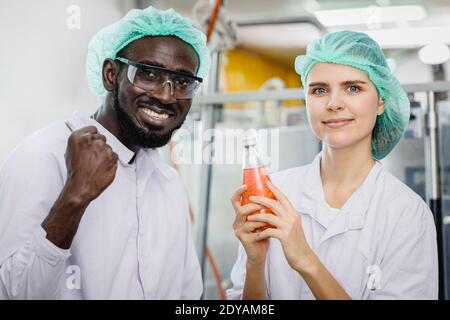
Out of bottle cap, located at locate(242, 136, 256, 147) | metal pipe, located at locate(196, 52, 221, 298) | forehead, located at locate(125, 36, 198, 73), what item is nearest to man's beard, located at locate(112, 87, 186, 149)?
forehead, located at locate(125, 36, 198, 73)

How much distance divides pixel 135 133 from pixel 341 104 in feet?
1.62

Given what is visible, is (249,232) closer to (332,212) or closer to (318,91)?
(332,212)

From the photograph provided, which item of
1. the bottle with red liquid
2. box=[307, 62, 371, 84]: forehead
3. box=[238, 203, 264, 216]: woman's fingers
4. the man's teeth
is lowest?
box=[238, 203, 264, 216]: woman's fingers

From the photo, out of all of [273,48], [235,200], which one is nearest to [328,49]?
[235,200]

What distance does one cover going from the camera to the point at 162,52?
1179 mm

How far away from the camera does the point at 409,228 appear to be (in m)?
1.06

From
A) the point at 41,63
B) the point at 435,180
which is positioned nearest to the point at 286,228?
the point at 41,63

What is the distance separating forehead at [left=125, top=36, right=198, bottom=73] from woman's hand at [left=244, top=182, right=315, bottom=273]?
1.28 ft

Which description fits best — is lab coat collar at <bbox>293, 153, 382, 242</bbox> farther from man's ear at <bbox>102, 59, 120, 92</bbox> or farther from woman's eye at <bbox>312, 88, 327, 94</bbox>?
man's ear at <bbox>102, 59, 120, 92</bbox>

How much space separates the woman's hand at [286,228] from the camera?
3.25 feet

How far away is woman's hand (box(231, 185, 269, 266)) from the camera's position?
1019mm

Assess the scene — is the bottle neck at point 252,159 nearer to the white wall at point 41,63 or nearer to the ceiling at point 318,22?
the white wall at point 41,63
